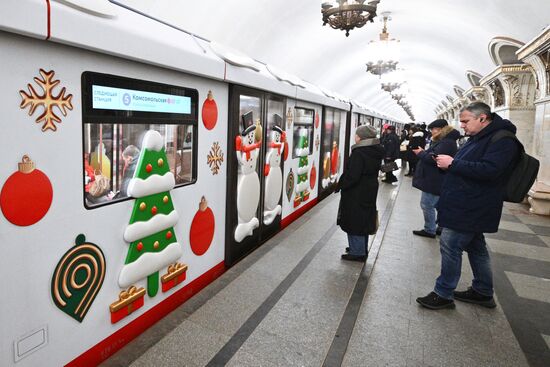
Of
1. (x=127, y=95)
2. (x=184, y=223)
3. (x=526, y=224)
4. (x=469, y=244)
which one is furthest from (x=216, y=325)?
(x=526, y=224)

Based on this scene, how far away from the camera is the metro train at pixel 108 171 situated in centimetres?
176

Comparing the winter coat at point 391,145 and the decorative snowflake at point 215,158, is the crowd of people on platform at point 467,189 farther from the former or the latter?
the winter coat at point 391,145

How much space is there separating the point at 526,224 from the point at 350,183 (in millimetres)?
4461

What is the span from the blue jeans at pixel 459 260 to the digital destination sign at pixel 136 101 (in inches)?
93.7

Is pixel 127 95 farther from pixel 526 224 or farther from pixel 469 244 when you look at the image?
pixel 526 224

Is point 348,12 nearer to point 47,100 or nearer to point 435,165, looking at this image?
point 435,165

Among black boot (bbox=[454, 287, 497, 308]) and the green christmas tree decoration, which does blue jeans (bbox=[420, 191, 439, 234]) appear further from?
the green christmas tree decoration

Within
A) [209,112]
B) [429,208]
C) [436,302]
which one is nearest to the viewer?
[436,302]

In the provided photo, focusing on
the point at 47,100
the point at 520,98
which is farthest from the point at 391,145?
the point at 47,100

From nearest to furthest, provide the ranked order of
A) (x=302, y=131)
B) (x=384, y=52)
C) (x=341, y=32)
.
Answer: (x=302, y=131)
(x=384, y=52)
(x=341, y=32)

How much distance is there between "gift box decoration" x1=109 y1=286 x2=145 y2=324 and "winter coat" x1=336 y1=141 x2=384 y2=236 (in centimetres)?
229

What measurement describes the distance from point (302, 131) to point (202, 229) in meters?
3.05

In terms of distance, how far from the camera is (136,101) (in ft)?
7.94

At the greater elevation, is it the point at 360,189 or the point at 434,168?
the point at 434,168
